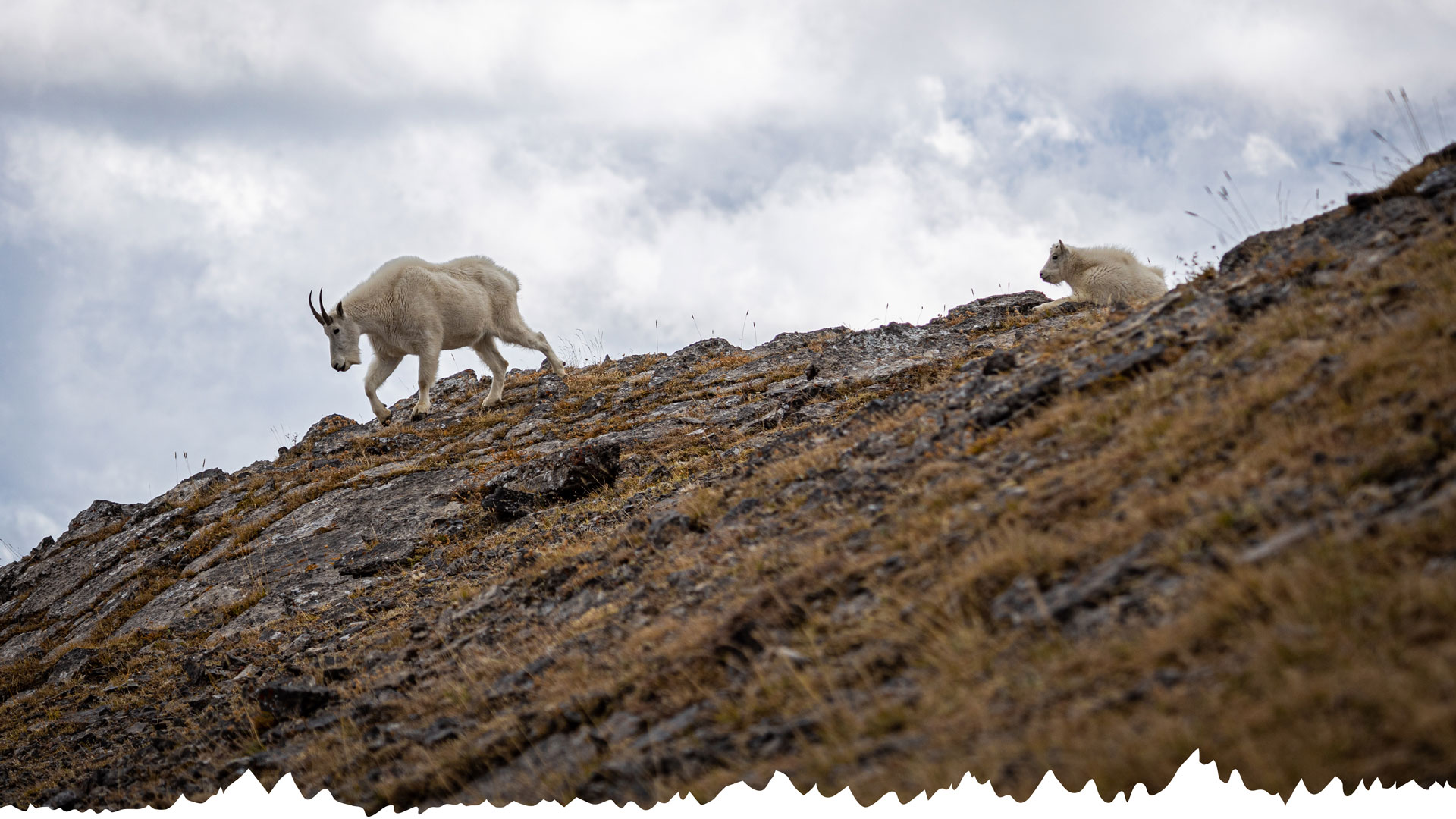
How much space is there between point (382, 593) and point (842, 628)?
786 cm

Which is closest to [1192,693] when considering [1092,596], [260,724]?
[1092,596]

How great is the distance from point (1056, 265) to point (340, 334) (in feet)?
49.2

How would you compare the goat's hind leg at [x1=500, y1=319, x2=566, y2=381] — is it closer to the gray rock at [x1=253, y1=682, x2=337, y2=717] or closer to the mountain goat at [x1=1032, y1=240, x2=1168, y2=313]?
the mountain goat at [x1=1032, y1=240, x2=1168, y2=313]

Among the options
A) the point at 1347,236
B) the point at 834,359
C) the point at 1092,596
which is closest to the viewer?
the point at 1092,596

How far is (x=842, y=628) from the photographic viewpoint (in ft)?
15.9

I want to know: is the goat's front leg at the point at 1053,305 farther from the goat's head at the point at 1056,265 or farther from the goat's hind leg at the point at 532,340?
the goat's hind leg at the point at 532,340

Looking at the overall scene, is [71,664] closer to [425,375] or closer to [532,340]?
[425,375]

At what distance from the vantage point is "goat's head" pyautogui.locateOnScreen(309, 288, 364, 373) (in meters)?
19.0

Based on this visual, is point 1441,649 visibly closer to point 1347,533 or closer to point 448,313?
point 1347,533

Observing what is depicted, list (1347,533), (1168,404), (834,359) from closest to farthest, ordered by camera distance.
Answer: (1347,533), (1168,404), (834,359)

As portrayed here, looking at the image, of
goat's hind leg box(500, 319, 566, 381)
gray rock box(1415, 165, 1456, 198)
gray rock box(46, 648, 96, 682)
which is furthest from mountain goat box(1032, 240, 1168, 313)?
gray rock box(46, 648, 96, 682)

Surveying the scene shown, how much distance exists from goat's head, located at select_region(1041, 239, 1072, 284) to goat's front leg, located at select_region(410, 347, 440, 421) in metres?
13.0

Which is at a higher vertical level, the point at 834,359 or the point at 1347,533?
the point at 834,359

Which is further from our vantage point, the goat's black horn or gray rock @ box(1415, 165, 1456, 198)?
the goat's black horn
